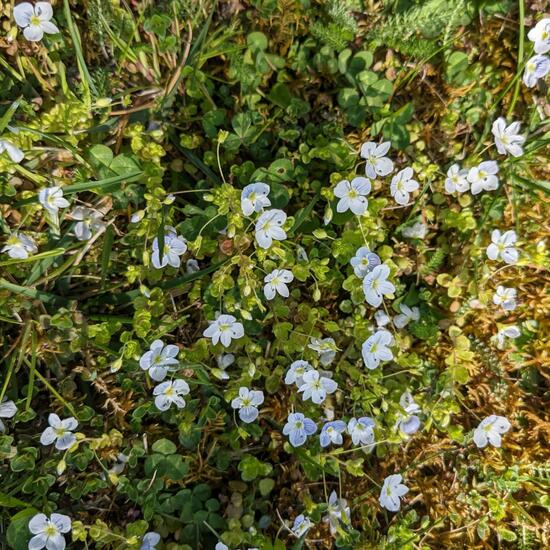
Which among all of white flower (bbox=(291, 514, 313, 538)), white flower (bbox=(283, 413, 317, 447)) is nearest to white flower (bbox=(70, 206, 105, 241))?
white flower (bbox=(283, 413, 317, 447))

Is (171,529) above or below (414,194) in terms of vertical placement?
below

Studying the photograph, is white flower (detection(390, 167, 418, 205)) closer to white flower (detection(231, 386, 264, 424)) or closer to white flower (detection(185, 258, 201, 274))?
white flower (detection(185, 258, 201, 274))

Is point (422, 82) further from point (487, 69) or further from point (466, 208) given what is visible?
point (466, 208)

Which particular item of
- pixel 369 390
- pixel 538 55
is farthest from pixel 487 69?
pixel 369 390

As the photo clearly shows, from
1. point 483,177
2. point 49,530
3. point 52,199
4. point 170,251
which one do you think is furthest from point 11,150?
point 483,177

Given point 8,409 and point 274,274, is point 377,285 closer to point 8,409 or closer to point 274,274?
point 274,274

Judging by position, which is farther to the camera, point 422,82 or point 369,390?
point 422,82

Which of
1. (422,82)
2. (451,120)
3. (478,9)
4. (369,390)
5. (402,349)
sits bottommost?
(369,390)
